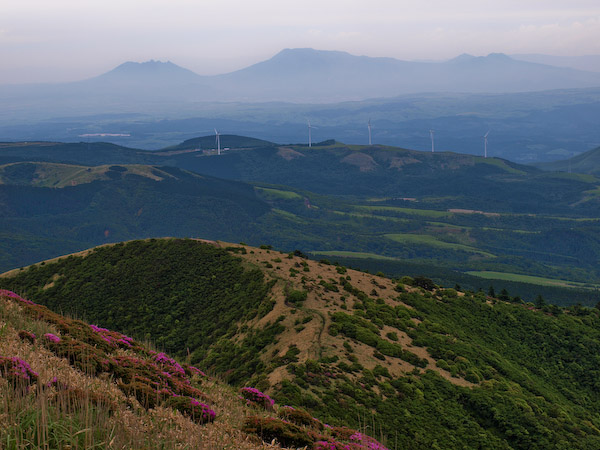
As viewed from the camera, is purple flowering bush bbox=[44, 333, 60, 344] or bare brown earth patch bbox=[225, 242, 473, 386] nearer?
purple flowering bush bbox=[44, 333, 60, 344]

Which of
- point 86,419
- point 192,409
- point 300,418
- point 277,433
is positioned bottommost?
point 300,418

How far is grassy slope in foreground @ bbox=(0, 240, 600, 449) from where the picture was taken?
152ft

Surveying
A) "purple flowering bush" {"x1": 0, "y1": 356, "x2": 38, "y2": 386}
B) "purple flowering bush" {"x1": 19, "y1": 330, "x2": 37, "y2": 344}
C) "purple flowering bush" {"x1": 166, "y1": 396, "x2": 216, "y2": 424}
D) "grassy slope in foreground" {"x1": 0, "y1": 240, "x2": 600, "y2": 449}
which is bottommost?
"grassy slope in foreground" {"x1": 0, "y1": 240, "x2": 600, "y2": 449}

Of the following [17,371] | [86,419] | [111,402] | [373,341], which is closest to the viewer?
[86,419]

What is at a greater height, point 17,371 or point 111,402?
point 17,371

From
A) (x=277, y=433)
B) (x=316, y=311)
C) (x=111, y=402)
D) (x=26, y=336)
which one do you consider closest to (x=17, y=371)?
(x=111, y=402)

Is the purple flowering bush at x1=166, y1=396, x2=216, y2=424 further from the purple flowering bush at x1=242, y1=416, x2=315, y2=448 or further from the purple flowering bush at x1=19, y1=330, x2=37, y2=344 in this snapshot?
the purple flowering bush at x1=19, y1=330, x2=37, y2=344

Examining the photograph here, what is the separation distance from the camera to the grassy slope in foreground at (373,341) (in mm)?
46188

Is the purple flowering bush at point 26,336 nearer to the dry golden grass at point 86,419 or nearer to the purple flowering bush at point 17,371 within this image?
the dry golden grass at point 86,419

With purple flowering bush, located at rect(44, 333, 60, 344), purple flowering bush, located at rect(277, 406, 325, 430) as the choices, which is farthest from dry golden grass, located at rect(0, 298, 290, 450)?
purple flowering bush, located at rect(277, 406, 325, 430)

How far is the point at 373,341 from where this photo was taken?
181 feet

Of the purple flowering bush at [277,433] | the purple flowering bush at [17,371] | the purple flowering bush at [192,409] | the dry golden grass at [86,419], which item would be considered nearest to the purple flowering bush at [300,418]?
the dry golden grass at [86,419]

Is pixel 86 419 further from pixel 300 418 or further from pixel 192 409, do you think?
pixel 300 418

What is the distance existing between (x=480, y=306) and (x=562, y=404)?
69.6 feet
